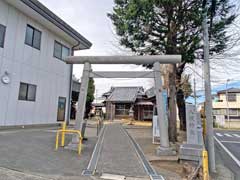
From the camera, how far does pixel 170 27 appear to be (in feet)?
35.6

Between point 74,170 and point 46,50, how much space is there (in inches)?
413

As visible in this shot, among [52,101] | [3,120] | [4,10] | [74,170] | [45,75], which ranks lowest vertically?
[74,170]

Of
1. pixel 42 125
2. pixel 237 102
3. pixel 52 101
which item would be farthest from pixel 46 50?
pixel 237 102

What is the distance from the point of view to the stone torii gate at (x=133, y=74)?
7846 millimetres

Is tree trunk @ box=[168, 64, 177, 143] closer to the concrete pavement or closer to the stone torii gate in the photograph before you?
the stone torii gate

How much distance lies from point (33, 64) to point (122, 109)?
21.2 m

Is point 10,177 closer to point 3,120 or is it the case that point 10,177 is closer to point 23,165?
point 23,165

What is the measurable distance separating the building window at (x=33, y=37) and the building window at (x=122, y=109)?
20.8m

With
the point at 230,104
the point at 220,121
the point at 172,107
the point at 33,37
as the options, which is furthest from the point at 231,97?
the point at 33,37

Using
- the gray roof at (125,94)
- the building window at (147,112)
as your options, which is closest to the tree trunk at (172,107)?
the building window at (147,112)

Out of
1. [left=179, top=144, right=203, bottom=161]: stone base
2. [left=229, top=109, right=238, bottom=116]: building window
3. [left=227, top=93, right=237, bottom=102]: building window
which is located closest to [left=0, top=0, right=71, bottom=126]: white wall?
[left=179, top=144, right=203, bottom=161]: stone base

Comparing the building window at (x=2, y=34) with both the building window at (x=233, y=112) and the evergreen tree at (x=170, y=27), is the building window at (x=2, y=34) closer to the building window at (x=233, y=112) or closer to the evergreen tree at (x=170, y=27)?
the evergreen tree at (x=170, y=27)

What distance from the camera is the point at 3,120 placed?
10.7 m

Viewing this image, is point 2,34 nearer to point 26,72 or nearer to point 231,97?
point 26,72
